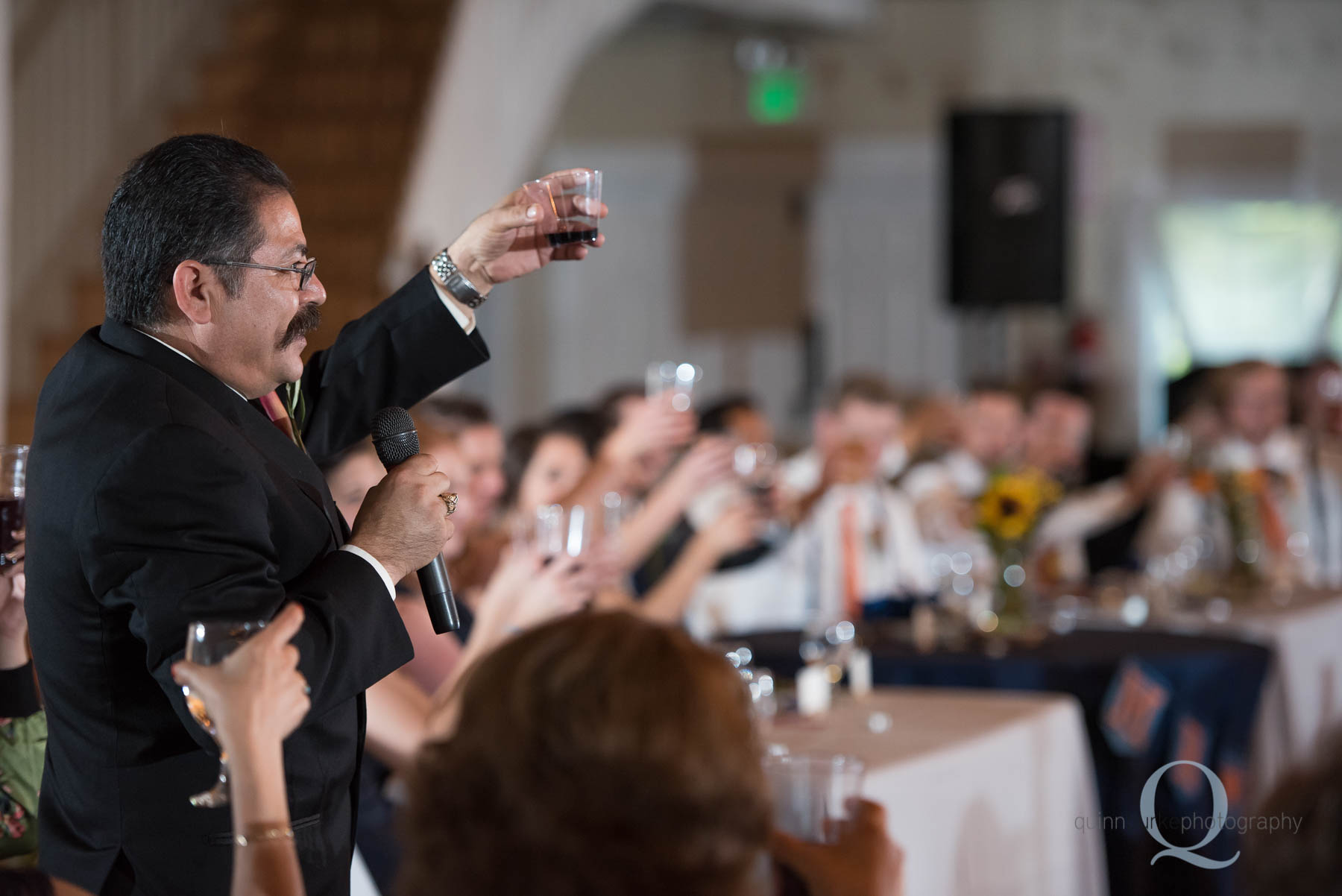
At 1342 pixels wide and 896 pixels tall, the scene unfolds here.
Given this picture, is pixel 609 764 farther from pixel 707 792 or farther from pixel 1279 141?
pixel 1279 141

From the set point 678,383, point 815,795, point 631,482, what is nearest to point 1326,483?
point 631,482

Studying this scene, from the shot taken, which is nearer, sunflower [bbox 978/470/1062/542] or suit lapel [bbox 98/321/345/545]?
suit lapel [bbox 98/321/345/545]

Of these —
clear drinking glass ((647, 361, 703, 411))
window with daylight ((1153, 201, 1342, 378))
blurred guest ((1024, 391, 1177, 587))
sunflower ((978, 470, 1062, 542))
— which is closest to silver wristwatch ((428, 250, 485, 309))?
clear drinking glass ((647, 361, 703, 411))

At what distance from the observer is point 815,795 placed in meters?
1.58

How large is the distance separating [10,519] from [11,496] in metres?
0.03

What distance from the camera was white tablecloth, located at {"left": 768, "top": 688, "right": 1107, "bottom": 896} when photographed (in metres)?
2.35

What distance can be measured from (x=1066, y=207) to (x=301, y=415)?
25.1 ft

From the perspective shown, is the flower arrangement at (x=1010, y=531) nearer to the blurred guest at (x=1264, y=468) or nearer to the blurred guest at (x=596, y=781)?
the blurred guest at (x=1264, y=468)

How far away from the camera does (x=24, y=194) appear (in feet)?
17.5

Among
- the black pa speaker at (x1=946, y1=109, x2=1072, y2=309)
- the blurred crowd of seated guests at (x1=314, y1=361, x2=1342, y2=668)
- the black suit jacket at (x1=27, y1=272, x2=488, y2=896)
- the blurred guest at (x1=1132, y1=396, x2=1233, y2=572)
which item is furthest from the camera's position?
the black pa speaker at (x1=946, y1=109, x2=1072, y2=309)

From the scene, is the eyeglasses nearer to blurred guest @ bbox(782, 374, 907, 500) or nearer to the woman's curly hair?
the woman's curly hair

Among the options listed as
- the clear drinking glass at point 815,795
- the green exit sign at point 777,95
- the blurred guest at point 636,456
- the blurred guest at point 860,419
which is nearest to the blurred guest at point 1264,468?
the blurred guest at point 860,419

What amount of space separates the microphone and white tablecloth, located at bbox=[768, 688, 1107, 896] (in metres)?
1.00

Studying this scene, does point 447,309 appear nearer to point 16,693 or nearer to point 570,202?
point 570,202
